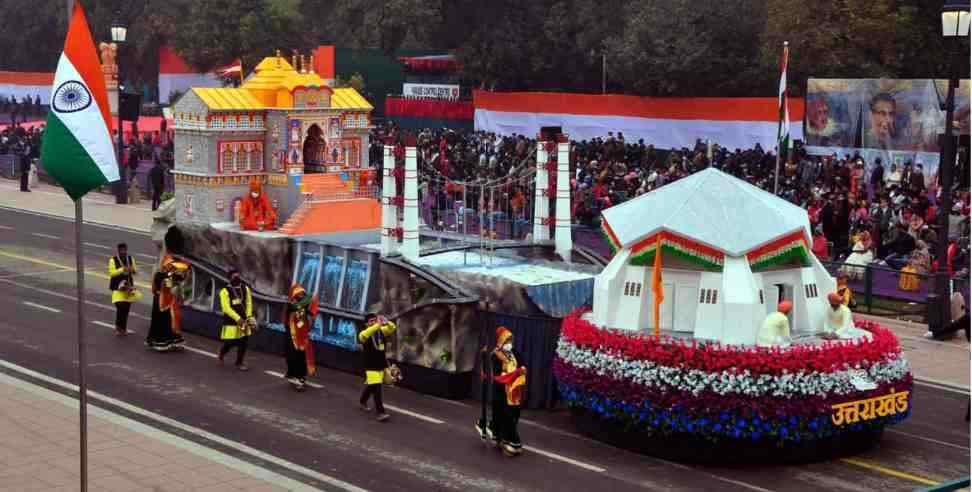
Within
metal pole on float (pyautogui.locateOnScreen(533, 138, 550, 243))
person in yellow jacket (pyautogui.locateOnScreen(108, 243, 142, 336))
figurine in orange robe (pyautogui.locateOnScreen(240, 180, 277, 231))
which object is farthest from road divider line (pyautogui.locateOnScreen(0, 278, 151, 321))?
metal pole on float (pyautogui.locateOnScreen(533, 138, 550, 243))

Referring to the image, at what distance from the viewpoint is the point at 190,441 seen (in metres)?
16.7

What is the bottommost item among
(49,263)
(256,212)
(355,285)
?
(49,263)

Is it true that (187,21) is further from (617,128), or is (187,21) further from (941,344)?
(941,344)

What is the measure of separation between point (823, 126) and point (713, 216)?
64.2 ft

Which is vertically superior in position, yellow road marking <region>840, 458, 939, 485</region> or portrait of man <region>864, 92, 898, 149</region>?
portrait of man <region>864, 92, 898, 149</region>

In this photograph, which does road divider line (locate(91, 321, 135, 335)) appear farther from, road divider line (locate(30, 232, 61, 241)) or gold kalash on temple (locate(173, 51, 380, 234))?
road divider line (locate(30, 232, 61, 241))

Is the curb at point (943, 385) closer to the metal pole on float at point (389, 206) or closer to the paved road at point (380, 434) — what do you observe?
the paved road at point (380, 434)

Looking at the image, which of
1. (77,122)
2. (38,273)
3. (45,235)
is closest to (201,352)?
(38,273)

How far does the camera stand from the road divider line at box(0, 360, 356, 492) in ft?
49.9

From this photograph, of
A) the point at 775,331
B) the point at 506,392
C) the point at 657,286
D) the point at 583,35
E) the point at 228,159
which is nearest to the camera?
the point at 775,331

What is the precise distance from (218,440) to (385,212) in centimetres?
484

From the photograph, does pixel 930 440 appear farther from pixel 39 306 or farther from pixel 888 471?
pixel 39 306

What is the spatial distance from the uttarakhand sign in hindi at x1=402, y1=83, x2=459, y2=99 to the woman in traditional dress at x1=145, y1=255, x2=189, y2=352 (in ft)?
113

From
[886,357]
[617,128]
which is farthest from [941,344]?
[617,128]
